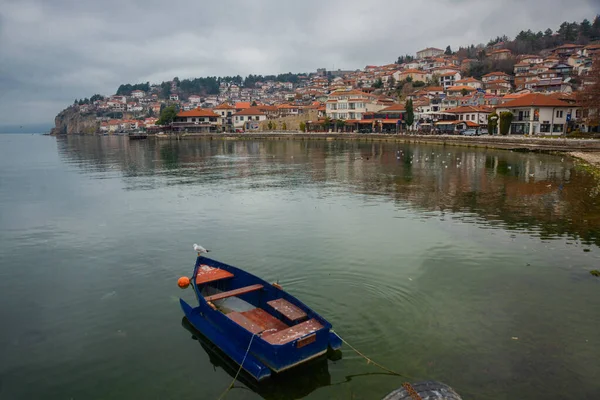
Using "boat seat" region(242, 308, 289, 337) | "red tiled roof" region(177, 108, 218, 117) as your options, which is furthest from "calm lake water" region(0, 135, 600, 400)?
"red tiled roof" region(177, 108, 218, 117)

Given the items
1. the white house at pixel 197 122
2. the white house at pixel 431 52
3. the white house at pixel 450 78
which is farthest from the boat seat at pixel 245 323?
the white house at pixel 431 52

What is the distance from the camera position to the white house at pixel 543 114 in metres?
64.4

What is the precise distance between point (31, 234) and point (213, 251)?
1000 centimetres

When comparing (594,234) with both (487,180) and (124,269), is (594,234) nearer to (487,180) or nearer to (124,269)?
(487,180)

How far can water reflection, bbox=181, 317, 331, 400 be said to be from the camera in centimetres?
843

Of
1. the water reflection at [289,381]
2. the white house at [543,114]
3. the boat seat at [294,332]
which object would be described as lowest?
the water reflection at [289,381]

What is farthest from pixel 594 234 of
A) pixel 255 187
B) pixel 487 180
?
pixel 255 187

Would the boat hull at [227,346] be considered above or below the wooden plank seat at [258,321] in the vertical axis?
below

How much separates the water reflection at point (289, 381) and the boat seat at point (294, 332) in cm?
Answer: 84

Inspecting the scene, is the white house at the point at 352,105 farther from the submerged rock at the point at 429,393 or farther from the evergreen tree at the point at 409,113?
the submerged rock at the point at 429,393

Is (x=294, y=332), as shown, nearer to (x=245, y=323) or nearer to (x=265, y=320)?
(x=245, y=323)

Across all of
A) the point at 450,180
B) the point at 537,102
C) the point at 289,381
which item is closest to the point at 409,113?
the point at 537,102

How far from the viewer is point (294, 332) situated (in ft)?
28.6

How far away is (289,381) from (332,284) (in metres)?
4.97
